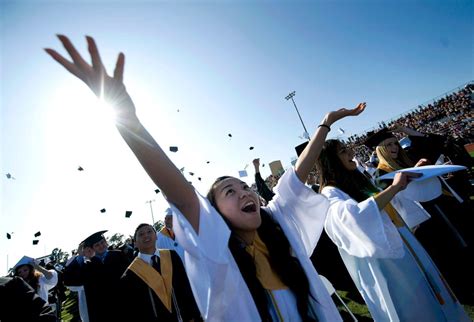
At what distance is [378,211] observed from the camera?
6.54ft

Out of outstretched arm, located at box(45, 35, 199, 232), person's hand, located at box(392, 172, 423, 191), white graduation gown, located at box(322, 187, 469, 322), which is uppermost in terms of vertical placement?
outstretched arm, located at box(45, 35, 199, 232)

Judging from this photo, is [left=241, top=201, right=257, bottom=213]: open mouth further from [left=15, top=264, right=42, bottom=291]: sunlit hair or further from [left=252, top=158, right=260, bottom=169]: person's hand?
[left=15, top=264, right=42, bottom=291]: sunlit hair

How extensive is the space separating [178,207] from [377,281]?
2.03m

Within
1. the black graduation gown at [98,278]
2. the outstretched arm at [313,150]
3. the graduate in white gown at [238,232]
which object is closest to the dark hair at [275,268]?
the graduate in white gown at [238,232]

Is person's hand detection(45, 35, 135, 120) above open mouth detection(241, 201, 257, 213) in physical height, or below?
above

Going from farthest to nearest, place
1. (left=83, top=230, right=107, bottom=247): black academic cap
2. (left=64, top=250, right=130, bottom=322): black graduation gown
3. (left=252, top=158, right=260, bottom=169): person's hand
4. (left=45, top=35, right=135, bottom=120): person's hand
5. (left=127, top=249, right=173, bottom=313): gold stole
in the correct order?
(left=83, top=230, right=107, bottom=247): black academic cap → (left=64, top=250, right=130, bottom=322): black graduation gown → (left=252, top=158, right=260, bottom=169): person's hand → (left=127, top=249, right=173, bottom=313): gold stole → (left=45, top=35, right=135, bottom=120): person's hand

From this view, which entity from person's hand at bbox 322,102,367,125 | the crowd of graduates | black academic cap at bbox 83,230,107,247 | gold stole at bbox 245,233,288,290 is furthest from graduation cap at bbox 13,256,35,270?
person's hand at bbox 322,102,367,125

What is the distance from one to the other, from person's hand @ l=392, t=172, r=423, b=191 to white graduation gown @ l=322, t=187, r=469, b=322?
11.2 inches

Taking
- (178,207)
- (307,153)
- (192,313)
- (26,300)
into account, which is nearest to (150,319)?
(192,313)

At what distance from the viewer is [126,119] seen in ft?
3.70

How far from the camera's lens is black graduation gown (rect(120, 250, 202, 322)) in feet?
9.35

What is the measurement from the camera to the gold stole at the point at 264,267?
1.41 m

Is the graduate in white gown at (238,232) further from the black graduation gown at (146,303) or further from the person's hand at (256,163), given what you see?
the black graduation gown at (146,303)

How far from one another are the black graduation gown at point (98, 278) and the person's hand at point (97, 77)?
157 inches
